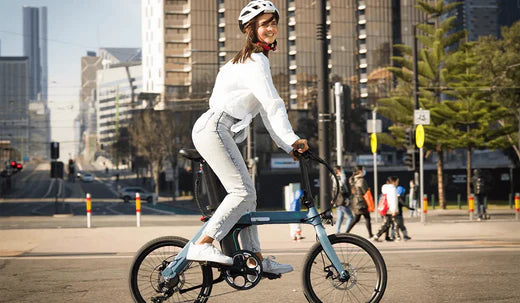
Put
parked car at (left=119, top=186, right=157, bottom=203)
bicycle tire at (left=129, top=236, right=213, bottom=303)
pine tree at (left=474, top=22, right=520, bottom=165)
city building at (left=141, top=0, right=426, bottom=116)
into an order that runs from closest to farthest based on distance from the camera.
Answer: bicycle tire at (left=129, top=236, right=213, bottom=303)
pine tree at (left=474, top=22, right=520, bottom=165)
parked car at (left=119, top=186, right=157, bottom=203)
city building at (left=141, top=0, right=426, bottom=116)

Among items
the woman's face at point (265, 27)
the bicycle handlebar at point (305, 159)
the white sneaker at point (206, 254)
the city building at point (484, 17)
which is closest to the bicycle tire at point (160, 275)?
the white sneaker at point (206, 254)

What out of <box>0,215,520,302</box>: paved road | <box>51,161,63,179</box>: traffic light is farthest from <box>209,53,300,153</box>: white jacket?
<box>51,161,63,179</box>: traffic light

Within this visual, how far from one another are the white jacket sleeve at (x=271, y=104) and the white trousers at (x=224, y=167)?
30cm

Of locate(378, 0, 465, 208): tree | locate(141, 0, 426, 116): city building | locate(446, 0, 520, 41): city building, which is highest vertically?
locate(446, 0, 520, 41): city building

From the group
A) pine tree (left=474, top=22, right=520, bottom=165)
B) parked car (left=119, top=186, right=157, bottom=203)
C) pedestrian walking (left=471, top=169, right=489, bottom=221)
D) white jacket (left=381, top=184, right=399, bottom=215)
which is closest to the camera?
white jacket (left=381, top=184, right=399, bottom=215)

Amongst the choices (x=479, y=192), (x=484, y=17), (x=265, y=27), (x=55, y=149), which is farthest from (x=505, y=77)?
(x=484, y=17)

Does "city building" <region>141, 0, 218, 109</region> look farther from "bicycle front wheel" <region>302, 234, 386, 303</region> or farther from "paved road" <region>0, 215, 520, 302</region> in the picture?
"bicycle front wheel" <region>302, 234, 386, 303</region>

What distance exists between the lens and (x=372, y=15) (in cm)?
9419

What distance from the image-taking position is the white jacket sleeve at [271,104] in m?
4.63

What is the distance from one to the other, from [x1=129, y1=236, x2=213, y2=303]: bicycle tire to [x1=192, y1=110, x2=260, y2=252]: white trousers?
0.35 metres

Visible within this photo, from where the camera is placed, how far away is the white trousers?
4.80m

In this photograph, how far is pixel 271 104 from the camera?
4.66 m

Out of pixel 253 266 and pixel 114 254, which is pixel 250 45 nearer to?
pixel 253 266

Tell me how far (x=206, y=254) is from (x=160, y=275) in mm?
459
